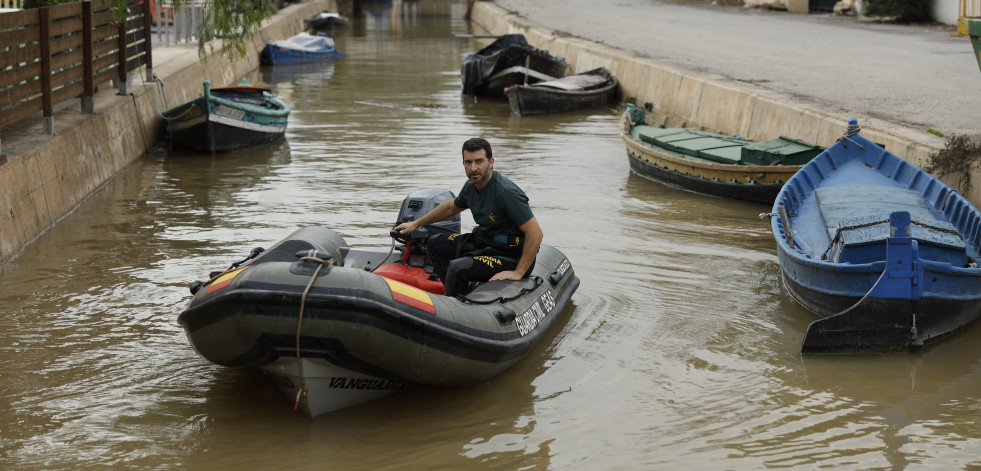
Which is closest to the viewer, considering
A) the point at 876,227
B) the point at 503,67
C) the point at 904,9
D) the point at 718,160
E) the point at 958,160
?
the point at 876,227

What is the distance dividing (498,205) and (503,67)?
18.3m

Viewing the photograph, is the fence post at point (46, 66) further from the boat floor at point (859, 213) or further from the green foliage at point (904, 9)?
the green foliage at point (904, 9)

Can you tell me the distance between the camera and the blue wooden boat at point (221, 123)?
1705 centimetres

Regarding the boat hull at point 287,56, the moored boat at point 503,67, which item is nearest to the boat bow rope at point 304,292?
the moored boat at point 503,67

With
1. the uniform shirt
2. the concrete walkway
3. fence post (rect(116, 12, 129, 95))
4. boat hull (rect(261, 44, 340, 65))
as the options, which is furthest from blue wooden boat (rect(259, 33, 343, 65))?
the uniform shirt

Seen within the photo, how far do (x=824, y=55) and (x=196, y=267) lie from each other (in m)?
17.1

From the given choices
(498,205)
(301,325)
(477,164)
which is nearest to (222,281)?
(301,325)

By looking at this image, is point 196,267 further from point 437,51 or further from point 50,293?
point 437,51

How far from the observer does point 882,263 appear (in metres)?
8.43

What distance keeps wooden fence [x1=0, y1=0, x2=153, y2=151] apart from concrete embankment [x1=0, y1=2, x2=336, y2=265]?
0.33 m

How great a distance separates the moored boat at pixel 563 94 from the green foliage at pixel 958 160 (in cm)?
1119

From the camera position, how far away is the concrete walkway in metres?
16.0

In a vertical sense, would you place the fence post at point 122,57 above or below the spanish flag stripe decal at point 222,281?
above

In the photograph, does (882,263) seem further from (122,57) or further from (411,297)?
(122,57)
